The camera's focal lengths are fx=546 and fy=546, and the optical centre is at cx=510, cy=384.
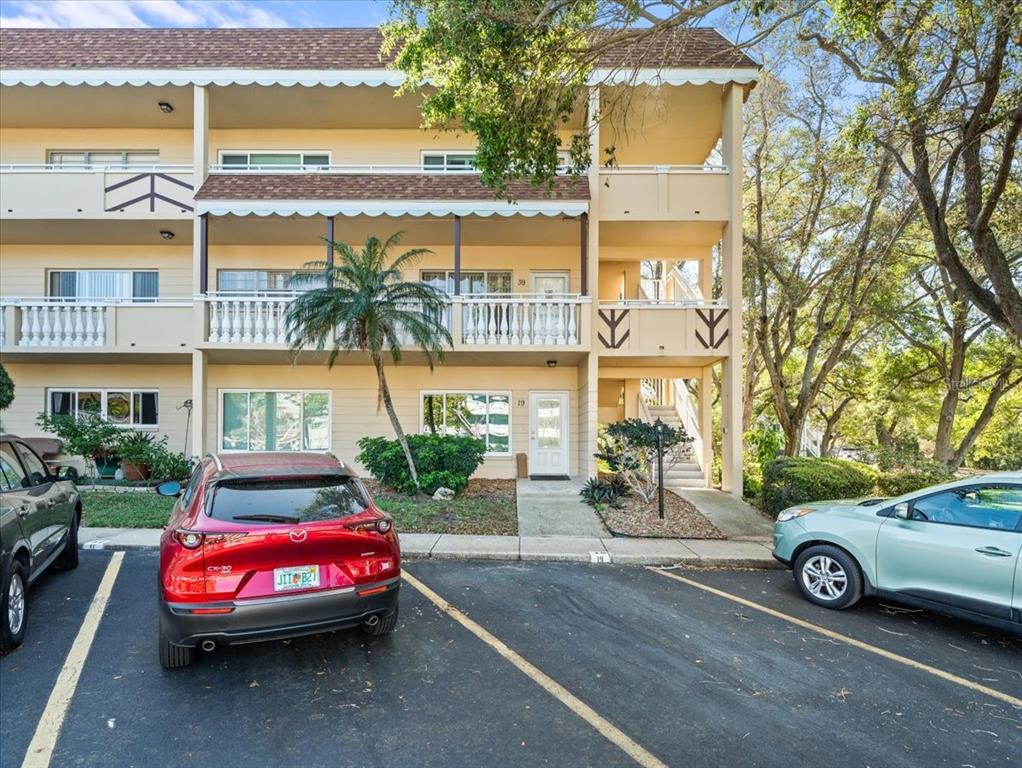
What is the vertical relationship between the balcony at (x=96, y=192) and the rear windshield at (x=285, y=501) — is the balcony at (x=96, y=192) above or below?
above

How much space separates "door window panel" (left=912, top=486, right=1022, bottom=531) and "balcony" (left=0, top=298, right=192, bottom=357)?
13.4 meters

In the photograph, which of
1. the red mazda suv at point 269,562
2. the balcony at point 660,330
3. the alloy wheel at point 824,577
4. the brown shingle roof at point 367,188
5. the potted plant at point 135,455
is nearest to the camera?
the red mazda suv at point 269,562

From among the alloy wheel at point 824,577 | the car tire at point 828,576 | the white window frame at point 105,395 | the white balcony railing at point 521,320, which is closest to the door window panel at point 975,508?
the car tire at point 828,576

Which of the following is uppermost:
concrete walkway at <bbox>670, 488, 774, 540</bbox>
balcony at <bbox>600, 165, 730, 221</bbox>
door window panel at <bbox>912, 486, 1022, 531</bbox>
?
balcony at <bbox>600, 165, 730, 221</bbox>

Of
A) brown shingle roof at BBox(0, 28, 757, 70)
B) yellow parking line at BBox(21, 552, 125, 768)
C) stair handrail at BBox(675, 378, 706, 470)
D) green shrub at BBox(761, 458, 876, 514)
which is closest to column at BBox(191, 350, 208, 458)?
brown shingle roof at BBox(0, 28, 757, 70)

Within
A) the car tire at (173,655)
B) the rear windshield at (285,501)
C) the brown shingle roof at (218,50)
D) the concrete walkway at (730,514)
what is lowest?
the concrete walkway at (730,514)

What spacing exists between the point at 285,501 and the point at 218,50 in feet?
43.1

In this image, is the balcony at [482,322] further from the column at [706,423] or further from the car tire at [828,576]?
the car tire at [828,576]

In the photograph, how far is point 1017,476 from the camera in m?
4.97

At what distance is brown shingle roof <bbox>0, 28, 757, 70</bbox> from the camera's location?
1214 centimetres

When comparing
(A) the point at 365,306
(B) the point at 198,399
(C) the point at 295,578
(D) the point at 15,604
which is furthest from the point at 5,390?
(C) the point at 295,578

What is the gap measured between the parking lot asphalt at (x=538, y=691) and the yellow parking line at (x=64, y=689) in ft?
0.18

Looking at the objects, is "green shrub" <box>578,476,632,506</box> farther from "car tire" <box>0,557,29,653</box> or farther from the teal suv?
"car tire" <box>0,557,29,653</box>

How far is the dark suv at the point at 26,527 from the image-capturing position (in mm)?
4383
